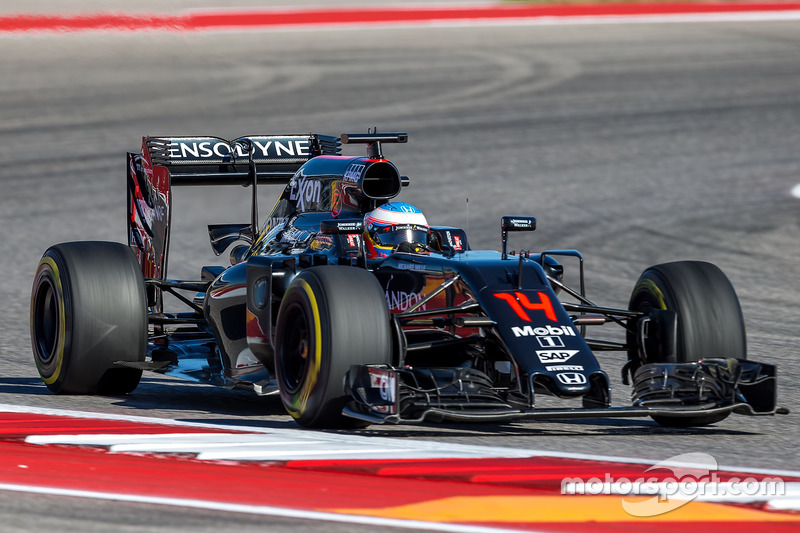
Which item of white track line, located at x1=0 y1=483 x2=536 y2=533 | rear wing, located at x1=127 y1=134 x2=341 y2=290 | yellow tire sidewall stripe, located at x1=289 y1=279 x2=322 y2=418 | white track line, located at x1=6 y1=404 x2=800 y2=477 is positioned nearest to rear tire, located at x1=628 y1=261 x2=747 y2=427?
white track line, located at x1=6 y1=404 x2=800 y2=477

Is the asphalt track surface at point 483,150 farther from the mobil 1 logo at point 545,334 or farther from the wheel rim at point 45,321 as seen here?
the mobil 1 logo at point 545,334

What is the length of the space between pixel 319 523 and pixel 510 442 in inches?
77.9

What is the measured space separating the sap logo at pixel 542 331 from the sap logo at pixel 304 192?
2400mm

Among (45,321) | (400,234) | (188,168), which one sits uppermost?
(188,168)

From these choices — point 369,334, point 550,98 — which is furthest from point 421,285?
point 550,98

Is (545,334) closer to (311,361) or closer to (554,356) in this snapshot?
(554,356)

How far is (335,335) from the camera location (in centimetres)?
751

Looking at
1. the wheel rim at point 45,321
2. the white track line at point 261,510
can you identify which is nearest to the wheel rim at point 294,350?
the white track line at point 261,510

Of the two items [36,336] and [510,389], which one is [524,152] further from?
[510,389]

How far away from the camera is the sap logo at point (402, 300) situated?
848 cm

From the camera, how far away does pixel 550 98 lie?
26.6 meters

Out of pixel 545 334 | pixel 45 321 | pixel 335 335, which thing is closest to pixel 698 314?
pixel 545 334

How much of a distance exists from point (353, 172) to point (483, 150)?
13013 millimetres

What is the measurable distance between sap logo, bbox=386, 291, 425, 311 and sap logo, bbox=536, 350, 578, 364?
105 centimetres
